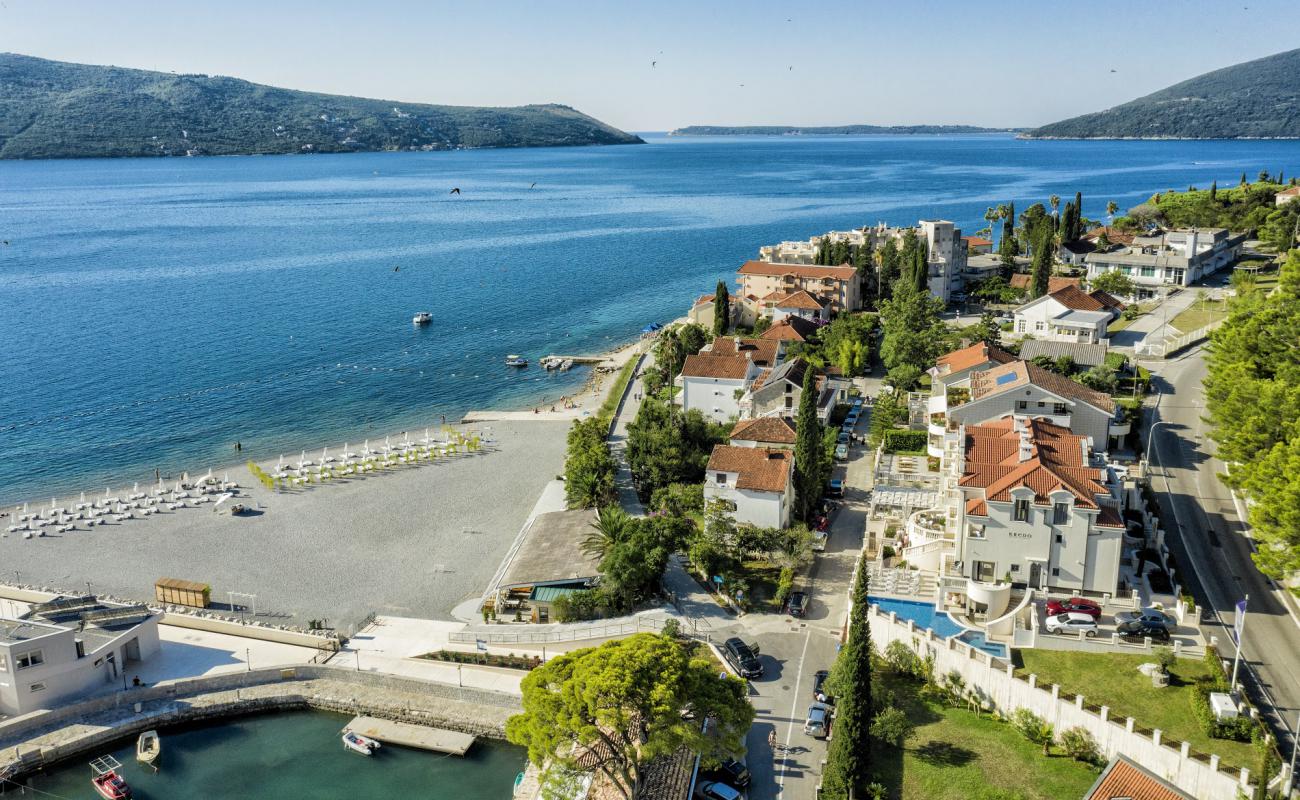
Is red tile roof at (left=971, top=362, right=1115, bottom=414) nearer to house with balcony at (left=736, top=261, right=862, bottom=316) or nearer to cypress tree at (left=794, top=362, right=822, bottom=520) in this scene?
cypress tree at (left=794, top=362, right=822, bottom=520)

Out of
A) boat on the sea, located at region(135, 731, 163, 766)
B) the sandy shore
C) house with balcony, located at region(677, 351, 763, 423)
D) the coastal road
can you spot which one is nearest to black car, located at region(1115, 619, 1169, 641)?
the coastal road

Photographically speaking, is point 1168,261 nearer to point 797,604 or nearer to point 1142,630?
point 1142,630

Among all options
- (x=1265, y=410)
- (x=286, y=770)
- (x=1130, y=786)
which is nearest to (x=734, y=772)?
(x=1130, y=786)

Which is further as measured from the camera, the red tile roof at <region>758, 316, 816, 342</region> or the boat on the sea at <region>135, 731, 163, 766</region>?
the red tile roof at <region>758, 316, 816, 342</region>

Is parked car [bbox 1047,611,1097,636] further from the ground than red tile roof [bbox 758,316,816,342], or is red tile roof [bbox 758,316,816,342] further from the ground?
red tile roof [bbox 758,316,816,342]

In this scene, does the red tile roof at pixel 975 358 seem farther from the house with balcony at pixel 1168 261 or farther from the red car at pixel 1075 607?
the house with balcony at pixel 1168 261

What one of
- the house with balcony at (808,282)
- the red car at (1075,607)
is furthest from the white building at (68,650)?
the house with balcony at (808,282)
